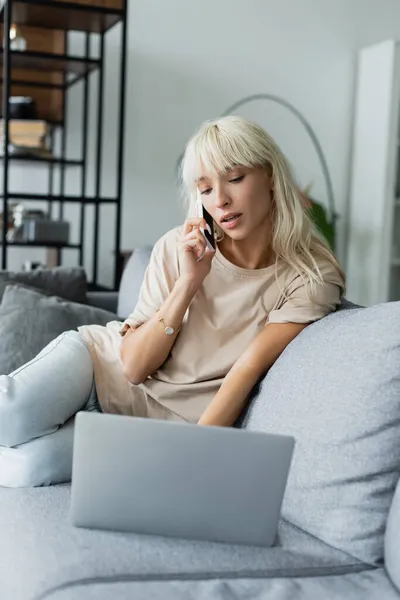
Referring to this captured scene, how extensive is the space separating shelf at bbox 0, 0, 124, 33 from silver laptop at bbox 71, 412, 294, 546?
107 inches

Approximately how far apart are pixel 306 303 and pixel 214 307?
21 centimetres

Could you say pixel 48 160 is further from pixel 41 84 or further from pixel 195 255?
pixel 195 255

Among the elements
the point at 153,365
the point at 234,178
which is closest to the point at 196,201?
the point at 234,178

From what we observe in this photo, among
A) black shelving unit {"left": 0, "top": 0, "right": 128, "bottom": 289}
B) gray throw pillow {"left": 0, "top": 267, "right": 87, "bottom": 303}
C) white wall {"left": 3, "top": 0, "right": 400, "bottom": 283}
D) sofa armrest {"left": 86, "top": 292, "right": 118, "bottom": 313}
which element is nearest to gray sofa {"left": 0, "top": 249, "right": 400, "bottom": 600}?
gray throw pillow {"left": 0, "top": 267, "right": 87, "bottom": 303}

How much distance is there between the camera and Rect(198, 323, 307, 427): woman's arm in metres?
1.61

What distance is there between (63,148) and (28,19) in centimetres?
77

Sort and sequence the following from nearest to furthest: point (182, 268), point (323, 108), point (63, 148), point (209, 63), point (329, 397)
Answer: point (329, 397), point (182, 268), point (63, 148), point (209, 63), point (323, 108)

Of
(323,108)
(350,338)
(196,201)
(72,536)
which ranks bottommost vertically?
(72,536)

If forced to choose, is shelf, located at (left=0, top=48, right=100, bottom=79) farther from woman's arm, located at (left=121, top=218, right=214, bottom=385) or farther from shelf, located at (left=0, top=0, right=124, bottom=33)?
woman's arm, located at (left=121, top=218, right=214, bottom=385)

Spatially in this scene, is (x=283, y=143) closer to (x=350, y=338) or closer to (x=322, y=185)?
(x=322, y=185)

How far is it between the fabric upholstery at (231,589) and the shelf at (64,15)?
287 cm

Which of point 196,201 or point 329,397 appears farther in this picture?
point 196,201

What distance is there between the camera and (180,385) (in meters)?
1.73

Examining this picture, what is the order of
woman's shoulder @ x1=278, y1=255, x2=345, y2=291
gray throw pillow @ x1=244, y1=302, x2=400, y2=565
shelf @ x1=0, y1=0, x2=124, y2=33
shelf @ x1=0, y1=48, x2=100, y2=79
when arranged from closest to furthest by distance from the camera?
gray throw pillow @ x1=244, y1=302, x2=400, y2=565, woman's shoulder @ x1=278, y1=255, x2=345, y2=291, shelf @ x1=0, y1=0, x2=124, y2=33, shelf @ x1=0, y1=48, x2=100, y2=79
